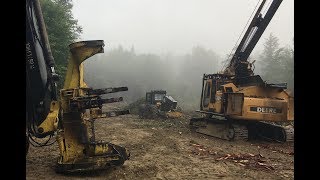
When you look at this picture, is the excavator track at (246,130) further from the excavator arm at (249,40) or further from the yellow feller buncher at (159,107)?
the yellow feller buncher at (159,107)

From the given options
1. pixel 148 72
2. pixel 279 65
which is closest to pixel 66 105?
pixel 279 65

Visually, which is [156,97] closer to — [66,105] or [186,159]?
[186,159]

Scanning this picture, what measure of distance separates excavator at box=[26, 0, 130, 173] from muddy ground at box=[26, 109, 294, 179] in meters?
0.34

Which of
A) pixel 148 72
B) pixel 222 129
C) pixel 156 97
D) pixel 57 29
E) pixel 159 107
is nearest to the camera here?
pixel 222 129

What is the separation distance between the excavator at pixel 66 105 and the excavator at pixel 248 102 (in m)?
6.99

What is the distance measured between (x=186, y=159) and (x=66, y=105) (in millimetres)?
3931

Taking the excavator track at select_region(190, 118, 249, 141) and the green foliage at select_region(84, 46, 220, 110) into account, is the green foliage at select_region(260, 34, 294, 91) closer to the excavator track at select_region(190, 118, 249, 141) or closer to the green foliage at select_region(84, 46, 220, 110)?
the green foliage at select_region(84, 46, 220, 110)

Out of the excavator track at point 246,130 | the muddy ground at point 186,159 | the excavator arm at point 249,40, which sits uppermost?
the excavator arm at point 249,40

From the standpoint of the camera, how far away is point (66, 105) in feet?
23.5

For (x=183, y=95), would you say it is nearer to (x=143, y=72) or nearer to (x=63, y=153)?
(x=143, y=72)

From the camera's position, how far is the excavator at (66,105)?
276 inches

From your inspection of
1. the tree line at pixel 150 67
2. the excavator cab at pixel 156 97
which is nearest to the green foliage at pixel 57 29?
the tree line at pixel 150 67

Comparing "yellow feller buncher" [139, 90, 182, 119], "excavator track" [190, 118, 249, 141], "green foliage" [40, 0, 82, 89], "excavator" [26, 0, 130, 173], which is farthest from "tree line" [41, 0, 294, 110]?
"excavator" [26, 0, 130, 173]

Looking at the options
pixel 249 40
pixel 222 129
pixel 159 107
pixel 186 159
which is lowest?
pixel 186 159
